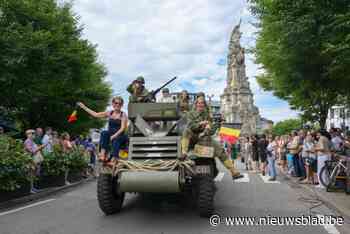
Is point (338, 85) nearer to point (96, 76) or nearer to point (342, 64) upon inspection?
point (342, 64)

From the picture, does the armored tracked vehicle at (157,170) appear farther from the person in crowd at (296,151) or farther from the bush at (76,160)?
the person in crowd at (296,151)

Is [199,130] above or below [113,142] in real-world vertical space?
above

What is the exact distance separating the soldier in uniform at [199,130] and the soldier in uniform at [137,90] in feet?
6.06

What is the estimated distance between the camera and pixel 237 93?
64188mm

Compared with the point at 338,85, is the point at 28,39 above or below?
above

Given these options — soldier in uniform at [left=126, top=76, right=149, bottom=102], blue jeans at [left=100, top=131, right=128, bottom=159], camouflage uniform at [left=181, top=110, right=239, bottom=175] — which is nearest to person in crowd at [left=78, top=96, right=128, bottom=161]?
blue jeans at [left=100, top=131, right=128, bottom=159]

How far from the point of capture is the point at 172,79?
902 cm

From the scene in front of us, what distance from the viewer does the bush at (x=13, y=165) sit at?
809 cm

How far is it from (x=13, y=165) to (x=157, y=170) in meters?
4.29

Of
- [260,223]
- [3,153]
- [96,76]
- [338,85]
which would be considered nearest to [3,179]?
[3,153]

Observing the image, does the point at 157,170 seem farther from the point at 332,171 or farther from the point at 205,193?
the point at 332,171

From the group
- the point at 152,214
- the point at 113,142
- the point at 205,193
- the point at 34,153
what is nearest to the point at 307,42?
the point at 205,193

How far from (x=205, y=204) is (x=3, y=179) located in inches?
199

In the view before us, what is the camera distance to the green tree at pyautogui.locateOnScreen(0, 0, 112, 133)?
1358cm
